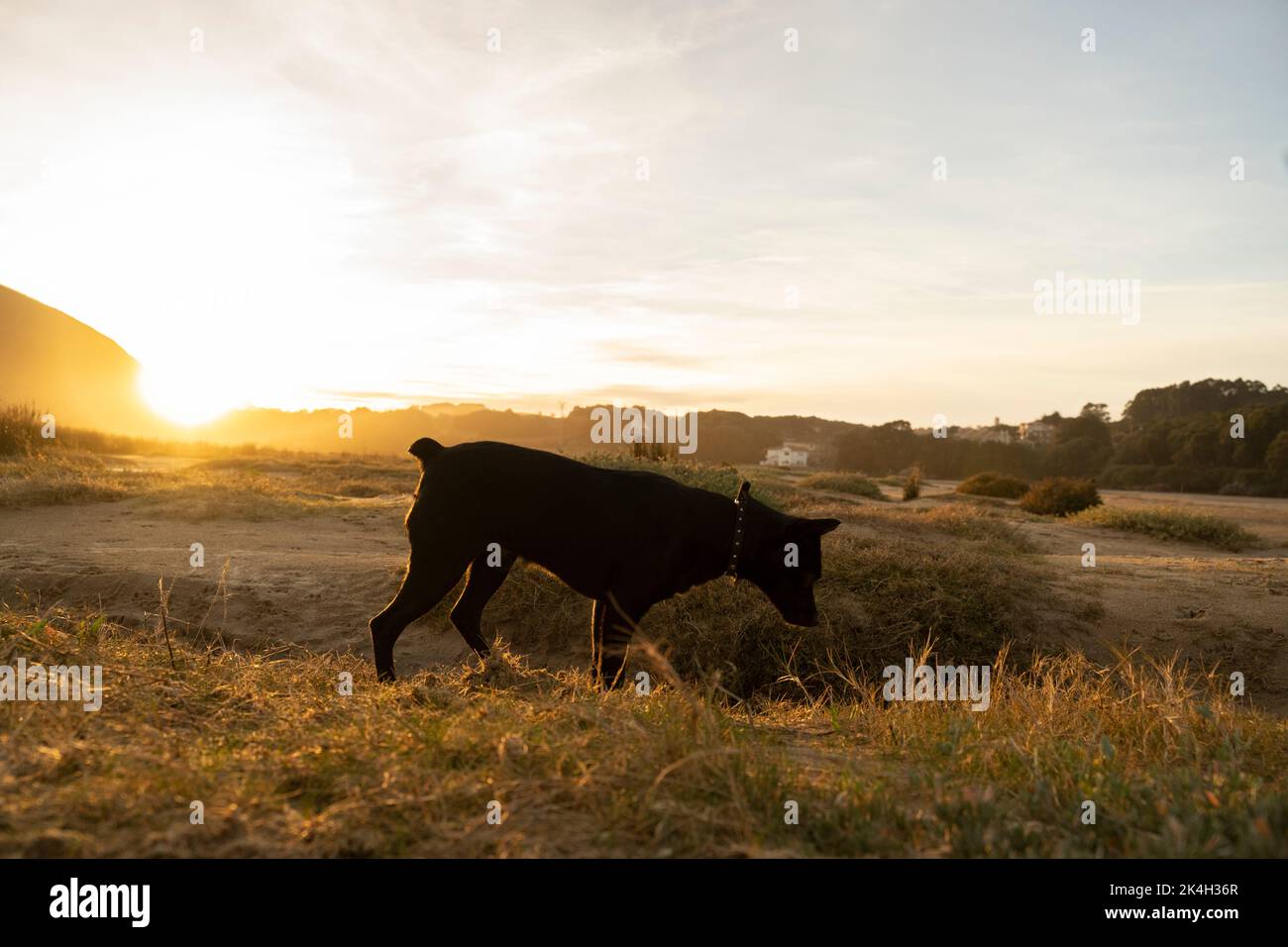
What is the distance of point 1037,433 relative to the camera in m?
53.6

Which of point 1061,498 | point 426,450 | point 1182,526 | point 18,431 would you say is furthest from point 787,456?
point 426,450

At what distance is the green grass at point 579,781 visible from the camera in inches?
90.1

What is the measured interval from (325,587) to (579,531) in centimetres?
438

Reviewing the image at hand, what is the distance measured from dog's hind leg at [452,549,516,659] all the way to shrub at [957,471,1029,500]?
909 inches

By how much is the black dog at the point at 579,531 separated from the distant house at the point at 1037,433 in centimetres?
4788

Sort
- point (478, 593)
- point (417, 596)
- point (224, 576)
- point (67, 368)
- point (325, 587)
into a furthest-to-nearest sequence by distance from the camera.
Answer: point (67, 368) < point (325, 587) < point (224, 576) < point (478, 593) < point (417, 596)

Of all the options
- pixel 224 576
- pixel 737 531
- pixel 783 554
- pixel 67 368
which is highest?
pixel 67 368

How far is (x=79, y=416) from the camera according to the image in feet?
223

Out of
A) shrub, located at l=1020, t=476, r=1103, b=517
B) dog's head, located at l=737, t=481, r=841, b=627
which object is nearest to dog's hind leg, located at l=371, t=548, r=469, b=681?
dog's head, located at l=737, t=481, r=841, b=627

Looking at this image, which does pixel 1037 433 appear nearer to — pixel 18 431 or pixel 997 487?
pixel 997 487

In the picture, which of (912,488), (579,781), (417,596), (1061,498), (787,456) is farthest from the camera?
(787,456)

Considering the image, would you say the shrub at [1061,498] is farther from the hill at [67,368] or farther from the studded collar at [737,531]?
the hill at [67,368]
